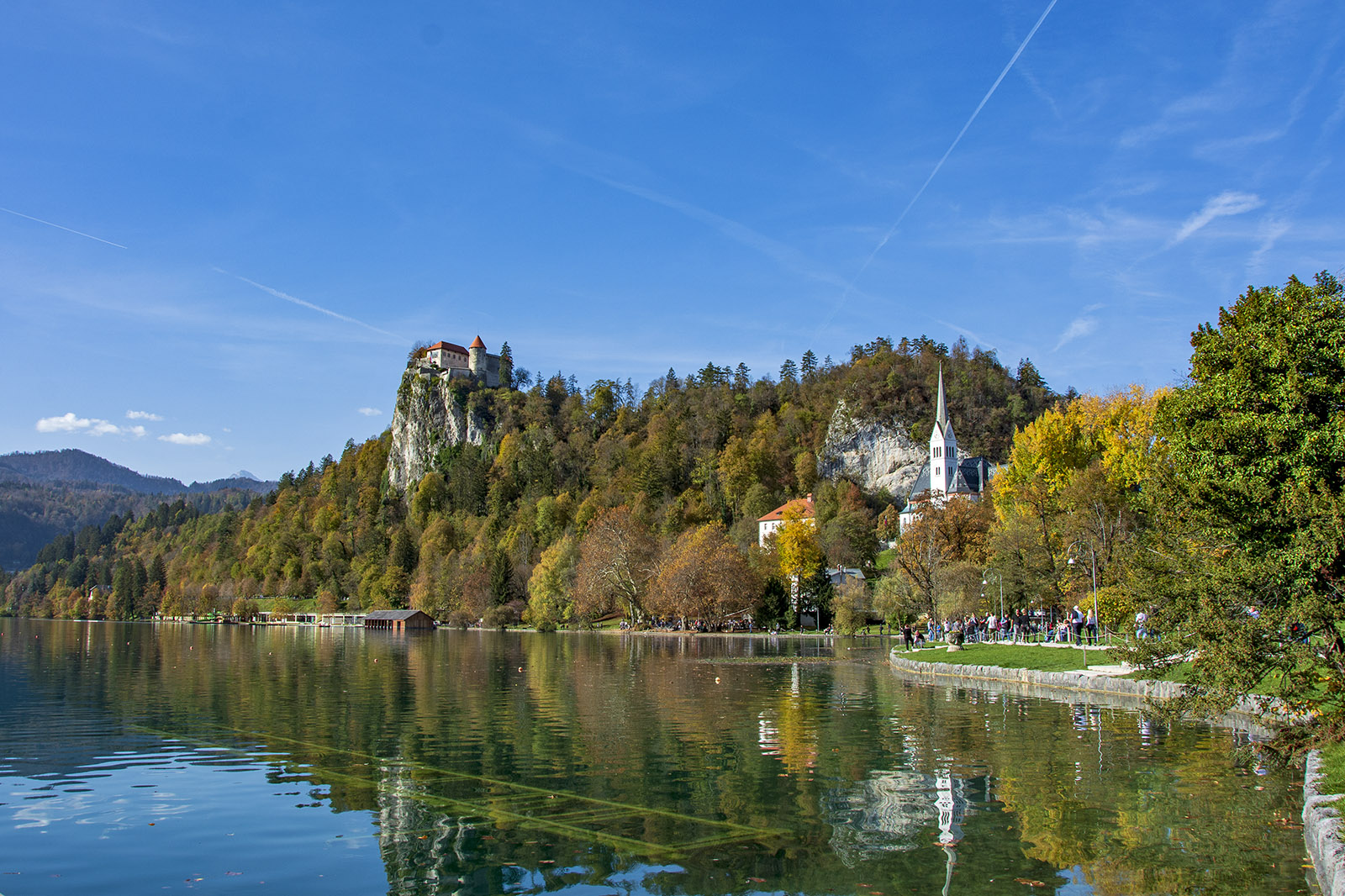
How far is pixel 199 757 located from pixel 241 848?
826cm

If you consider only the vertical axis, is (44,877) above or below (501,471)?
below

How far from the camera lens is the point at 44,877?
11203 millimetres

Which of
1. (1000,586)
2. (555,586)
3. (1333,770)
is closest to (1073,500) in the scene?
(1000,586)

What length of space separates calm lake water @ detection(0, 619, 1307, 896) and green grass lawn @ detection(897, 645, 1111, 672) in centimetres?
715

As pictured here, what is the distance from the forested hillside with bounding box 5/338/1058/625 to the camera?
350ft

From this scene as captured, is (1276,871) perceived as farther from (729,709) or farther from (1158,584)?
(729,709)

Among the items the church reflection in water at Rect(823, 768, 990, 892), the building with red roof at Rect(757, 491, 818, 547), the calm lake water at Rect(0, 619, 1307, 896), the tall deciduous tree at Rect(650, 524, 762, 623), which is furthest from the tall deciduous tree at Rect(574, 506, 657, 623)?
the church reflection in water at Rect(823, 768, 990, 892)

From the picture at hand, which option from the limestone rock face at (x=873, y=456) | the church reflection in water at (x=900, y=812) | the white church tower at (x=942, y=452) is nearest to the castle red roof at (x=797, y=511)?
the white church tower at (x=942, y=452)

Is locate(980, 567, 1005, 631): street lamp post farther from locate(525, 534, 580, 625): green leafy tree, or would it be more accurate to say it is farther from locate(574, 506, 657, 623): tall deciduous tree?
locate(525, 534, 580, 625): green leafy tree

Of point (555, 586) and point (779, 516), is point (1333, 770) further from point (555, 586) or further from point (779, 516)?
point (779, 516)

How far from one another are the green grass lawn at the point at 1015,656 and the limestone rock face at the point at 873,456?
10522cm

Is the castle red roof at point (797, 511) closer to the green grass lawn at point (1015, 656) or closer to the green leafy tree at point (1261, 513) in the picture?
the green grass lawn at point (1015, 656)

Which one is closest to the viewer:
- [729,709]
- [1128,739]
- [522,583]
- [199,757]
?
[199,757]

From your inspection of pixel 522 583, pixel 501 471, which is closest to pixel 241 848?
pixel 522 583
